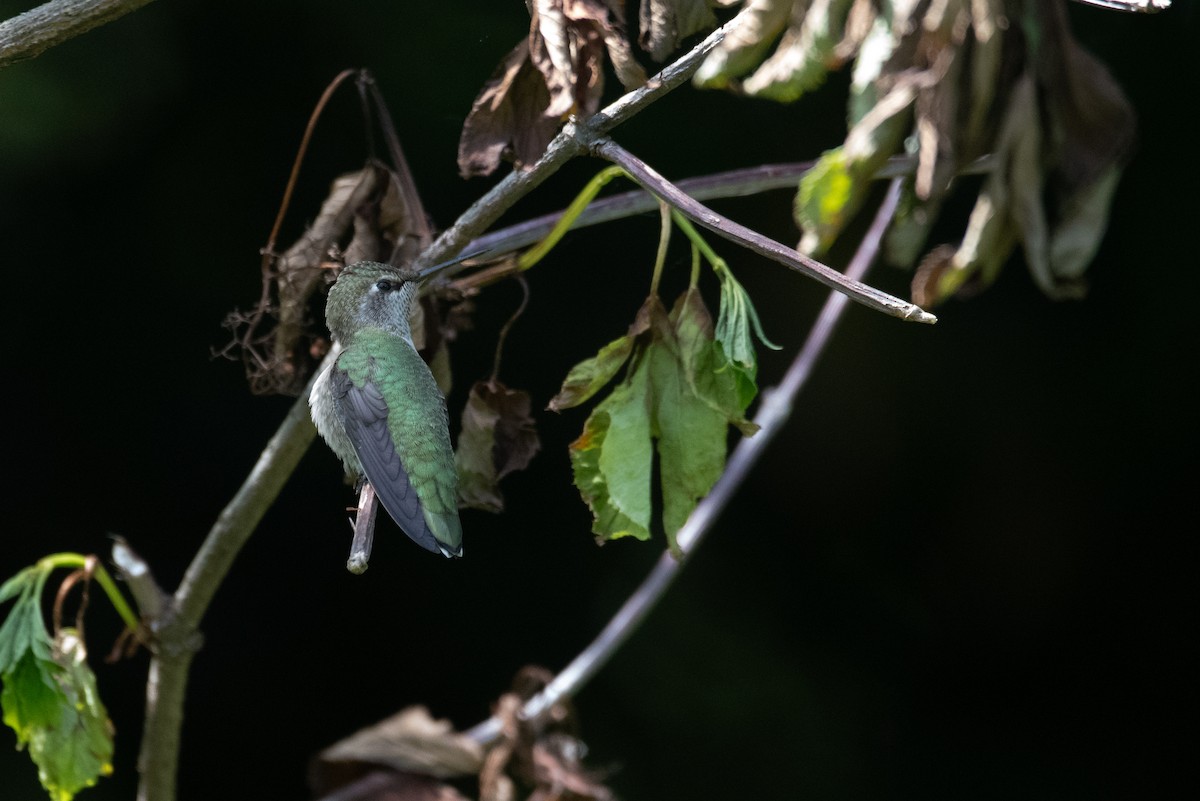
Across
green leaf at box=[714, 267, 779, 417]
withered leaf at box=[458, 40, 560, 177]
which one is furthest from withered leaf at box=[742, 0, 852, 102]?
withered leaf at box=[458, 40, 560, 177]

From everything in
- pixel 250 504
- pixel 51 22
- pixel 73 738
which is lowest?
pixel 73 738

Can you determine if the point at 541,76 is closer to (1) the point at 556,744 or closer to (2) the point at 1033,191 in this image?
(2) the point at 1033,191

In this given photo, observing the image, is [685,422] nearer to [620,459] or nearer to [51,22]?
[620,459]

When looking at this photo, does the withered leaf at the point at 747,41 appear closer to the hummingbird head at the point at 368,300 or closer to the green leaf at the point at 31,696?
the hummingbird head at the point at 368,300

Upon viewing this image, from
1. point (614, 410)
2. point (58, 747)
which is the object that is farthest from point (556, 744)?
point (614, 410)

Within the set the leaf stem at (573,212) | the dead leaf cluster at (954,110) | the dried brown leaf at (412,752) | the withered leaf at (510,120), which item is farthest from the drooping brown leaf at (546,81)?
the dried brown leaf at (412,752)

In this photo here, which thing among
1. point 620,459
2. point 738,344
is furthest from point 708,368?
point 620,459

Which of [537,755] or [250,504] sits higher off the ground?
[250,504]
